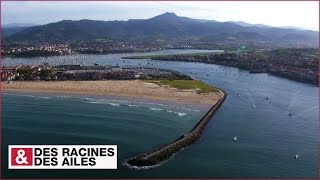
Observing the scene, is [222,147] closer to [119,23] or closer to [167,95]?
[167,95]

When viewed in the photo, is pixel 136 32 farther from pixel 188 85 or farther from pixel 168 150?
pixel 168 150

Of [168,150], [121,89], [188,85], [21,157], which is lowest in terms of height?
[168,150]

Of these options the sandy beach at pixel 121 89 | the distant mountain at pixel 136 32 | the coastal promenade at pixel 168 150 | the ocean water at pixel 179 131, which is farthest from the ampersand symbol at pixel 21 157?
the distant mountain at pixel 136 32

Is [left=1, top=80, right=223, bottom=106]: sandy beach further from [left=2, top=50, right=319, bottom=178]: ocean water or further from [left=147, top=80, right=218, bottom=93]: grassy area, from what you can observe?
[left=2, top=50, right=319, bottom=178]: ocean water

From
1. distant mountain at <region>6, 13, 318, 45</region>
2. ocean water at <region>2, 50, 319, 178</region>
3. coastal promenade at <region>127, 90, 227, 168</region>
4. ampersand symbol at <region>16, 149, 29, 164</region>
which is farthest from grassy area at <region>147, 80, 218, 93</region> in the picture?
distant mountain at <region>6, 13, 318, 45</region>

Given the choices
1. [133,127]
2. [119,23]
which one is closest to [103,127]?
[133,127]

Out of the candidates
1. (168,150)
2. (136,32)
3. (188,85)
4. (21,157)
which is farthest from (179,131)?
(136,32)
